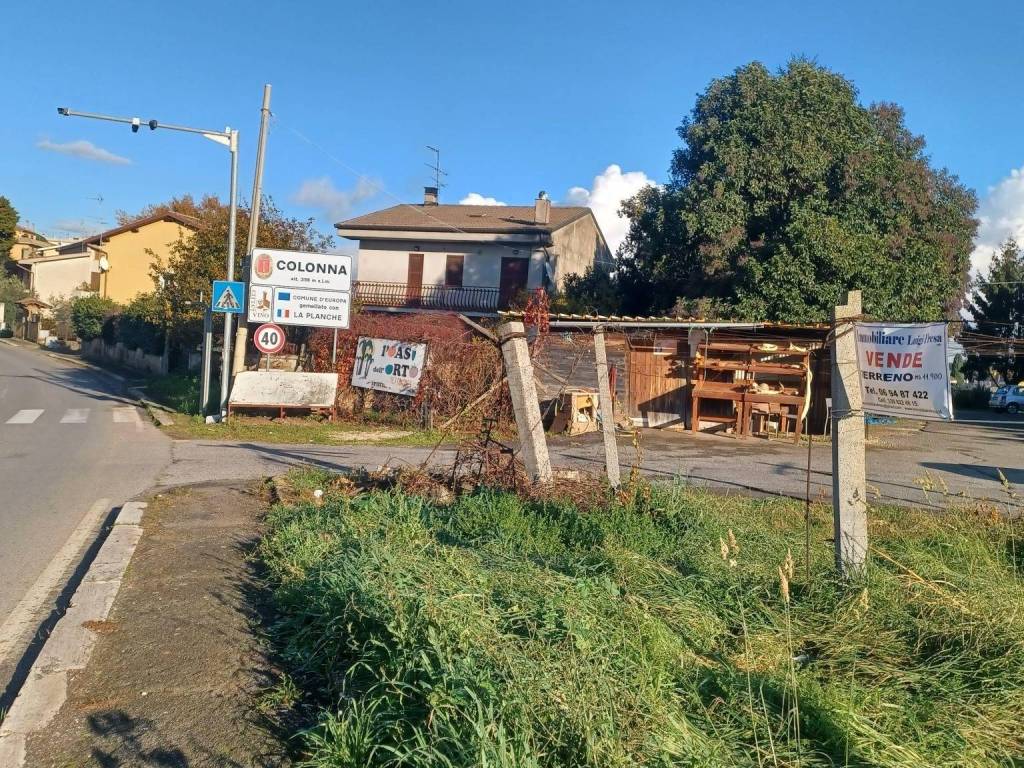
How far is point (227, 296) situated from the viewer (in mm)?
19422

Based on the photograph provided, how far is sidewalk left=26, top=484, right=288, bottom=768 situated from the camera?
3.88 meters

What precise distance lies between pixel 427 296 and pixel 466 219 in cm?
426

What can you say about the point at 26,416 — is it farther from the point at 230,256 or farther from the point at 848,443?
the point at 848,443

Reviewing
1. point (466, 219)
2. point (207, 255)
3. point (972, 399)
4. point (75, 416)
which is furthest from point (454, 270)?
point (972, 399)

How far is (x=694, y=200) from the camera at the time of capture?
2406 cm

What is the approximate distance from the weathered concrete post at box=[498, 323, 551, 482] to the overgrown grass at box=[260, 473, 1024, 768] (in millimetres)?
1672

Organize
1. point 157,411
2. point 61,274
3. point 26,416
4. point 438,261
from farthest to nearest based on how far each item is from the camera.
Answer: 1. point 61,274
2. point 438,261
3. point 157,411
4. point 26,416

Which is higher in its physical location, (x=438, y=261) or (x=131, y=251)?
(x=131, y=251)

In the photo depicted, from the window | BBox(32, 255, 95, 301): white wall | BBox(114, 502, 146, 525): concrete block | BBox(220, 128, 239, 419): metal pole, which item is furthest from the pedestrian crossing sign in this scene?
BBox(32, 255, 95, 301): white wall

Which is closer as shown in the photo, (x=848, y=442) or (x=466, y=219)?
(x=848, y=442)

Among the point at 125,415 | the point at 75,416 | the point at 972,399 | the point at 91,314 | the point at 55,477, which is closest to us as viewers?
the point at 55,477

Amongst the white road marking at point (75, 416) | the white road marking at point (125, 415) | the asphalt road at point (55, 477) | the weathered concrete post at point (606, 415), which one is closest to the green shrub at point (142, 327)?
the asphalt road at point (55, 477)

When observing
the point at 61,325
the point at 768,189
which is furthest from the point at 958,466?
the point at 61,325

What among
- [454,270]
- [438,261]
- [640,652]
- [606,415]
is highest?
[438,261]
